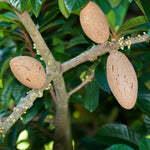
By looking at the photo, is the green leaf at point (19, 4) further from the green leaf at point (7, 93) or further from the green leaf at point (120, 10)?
the green leaf at point (7, 93)

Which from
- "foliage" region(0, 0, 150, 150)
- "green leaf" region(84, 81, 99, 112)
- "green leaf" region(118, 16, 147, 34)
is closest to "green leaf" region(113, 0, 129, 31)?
"foliage" region(0, 0, 150, 150)

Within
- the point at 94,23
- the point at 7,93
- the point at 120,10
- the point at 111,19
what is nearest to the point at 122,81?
the point at 94,23

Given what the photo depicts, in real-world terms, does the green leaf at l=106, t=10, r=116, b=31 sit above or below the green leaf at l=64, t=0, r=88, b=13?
below

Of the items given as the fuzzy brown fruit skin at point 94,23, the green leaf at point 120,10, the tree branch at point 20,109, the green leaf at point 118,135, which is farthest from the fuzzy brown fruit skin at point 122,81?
the green leaf at point 118,135

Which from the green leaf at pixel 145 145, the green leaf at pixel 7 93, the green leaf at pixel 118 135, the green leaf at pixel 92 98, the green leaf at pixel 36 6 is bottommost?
the green leaf at pixel 118 135

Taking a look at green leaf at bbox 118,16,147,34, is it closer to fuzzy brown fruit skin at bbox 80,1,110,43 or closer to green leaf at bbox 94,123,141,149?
fuzzy brown fruit skin at bbox 80,1,110,43
